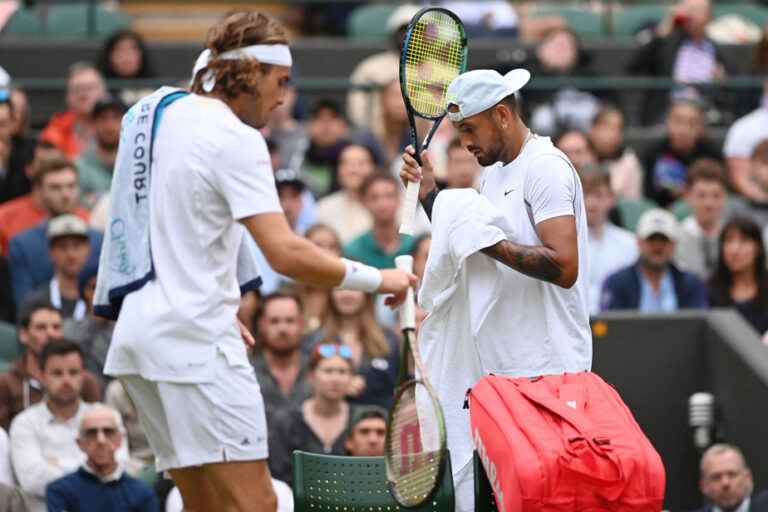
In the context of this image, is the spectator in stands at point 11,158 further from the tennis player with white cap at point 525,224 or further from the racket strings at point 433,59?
the tennis player with white cap at point 525,224

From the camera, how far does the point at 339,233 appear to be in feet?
36.1

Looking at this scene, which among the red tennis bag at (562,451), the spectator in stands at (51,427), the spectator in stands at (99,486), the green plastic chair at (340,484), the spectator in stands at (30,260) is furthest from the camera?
the spectator in stands at (30,260)

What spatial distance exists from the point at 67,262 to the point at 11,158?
1670 mm

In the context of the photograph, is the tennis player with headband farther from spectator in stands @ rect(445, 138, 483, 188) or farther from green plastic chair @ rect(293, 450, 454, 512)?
spectator in stands @ rect(445, 138, 483, 188)

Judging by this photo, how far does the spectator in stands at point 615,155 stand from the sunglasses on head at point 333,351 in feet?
11.8

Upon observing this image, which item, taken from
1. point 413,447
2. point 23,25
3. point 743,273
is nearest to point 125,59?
point 23,25

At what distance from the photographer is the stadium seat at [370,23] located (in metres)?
14.4

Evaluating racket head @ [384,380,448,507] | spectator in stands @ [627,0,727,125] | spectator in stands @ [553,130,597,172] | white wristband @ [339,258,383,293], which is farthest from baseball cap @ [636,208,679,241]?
white wristband @ [339,258,383,293]

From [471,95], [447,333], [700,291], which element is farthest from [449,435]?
[700,291]

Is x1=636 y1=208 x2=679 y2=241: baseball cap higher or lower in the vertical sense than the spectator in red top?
lower

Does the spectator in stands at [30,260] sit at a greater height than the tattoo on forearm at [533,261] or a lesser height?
greater

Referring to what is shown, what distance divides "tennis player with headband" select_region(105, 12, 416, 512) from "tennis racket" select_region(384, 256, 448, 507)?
149 mm

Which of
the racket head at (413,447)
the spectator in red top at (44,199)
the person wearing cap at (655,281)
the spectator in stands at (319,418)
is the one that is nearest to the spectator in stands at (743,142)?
the person wearing cap at (655,281)

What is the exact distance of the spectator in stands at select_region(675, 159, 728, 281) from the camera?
36.2 feet
